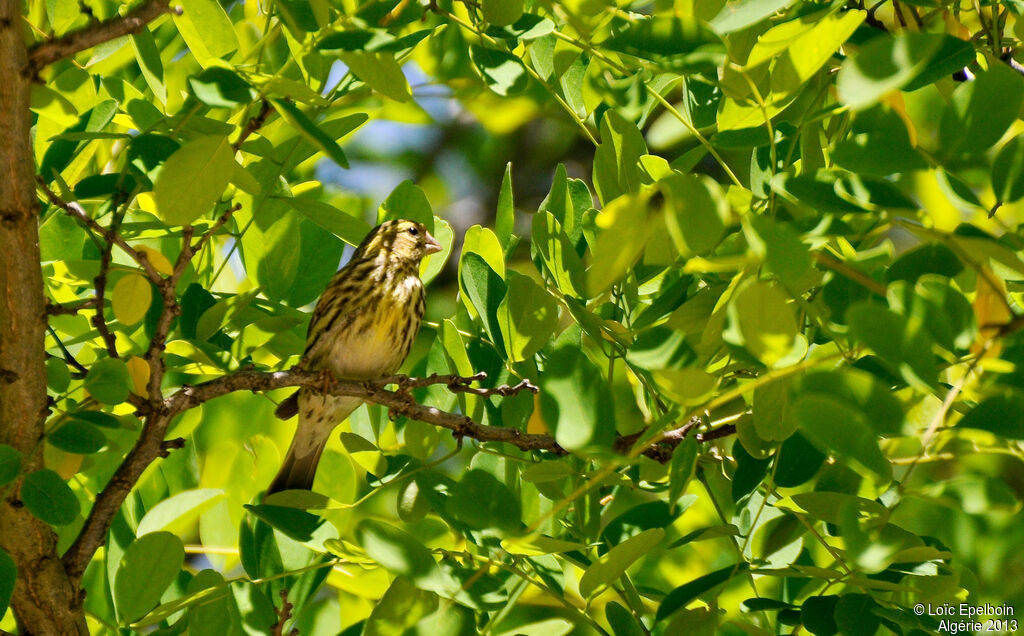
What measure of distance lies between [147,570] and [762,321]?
1344mm

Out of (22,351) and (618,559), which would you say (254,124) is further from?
(618,559)

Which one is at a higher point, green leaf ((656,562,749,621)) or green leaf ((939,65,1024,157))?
green leaf ((939,65,1024,157))

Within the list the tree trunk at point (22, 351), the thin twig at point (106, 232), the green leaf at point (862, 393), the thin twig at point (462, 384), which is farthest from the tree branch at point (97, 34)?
the green leaf at point (862, 393)

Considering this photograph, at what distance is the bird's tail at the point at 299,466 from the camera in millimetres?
2672

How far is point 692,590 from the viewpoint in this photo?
202 cm

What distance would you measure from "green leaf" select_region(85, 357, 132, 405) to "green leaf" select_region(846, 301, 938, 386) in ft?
4.36

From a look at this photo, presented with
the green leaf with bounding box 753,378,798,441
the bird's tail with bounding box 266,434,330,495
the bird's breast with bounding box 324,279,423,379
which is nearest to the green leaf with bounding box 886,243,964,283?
the green leaf with bounding box 753,378,798,441

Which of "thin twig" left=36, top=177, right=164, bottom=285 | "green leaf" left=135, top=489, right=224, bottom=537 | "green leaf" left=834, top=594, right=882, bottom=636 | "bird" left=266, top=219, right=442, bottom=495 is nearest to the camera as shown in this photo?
"green leaf" left=834, top=594, right=882, bottom=636

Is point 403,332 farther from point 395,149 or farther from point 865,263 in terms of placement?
point 395,149

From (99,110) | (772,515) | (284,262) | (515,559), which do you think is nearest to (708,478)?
(772,515)

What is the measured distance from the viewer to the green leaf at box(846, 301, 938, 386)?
1484 mm

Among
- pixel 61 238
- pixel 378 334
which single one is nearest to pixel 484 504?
pixel 61 238

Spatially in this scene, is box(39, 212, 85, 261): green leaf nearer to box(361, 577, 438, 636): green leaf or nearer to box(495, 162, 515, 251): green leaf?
box(495, 162, 515, 251): green leaf

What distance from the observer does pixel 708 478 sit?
94.3 inches
